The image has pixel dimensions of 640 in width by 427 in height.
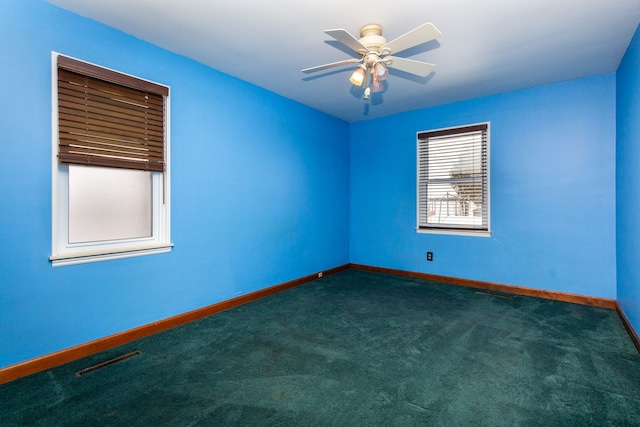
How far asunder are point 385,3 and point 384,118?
295 cm

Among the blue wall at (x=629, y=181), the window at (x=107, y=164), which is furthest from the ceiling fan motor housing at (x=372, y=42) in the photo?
the blue wall at (x=629, y=181)

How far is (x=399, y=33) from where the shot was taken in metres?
2.61

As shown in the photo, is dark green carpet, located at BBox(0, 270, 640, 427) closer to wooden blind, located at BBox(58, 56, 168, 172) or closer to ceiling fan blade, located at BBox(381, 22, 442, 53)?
wooden blind, located at BBox(58, 56, 168, 172)

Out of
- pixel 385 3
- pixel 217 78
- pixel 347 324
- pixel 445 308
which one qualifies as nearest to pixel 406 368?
pixel 347 324

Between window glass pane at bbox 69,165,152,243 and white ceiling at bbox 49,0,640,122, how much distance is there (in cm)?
121

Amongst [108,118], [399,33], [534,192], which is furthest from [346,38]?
[534,192]

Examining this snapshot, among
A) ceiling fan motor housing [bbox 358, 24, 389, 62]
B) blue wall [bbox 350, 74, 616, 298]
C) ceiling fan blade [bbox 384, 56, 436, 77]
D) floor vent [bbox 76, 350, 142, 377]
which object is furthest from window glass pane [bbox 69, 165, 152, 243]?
blue wall [bbox 350, 74, 616, 298]

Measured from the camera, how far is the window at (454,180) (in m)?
4.27

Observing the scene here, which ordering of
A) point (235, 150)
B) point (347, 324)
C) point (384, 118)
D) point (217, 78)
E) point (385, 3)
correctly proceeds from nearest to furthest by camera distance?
point (385, 3) < point (347, 324) < point (217, 78) < point (235, 150) < point (384, 118)

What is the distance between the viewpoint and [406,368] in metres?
2.19

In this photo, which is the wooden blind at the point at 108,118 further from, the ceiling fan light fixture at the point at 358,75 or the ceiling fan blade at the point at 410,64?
the ceiling fan blade at the point at 410,64

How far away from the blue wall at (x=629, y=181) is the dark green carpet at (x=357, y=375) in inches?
13.8

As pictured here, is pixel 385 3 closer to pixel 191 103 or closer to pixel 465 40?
pixel 465 40

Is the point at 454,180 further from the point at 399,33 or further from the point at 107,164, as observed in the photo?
the point at 107,164
